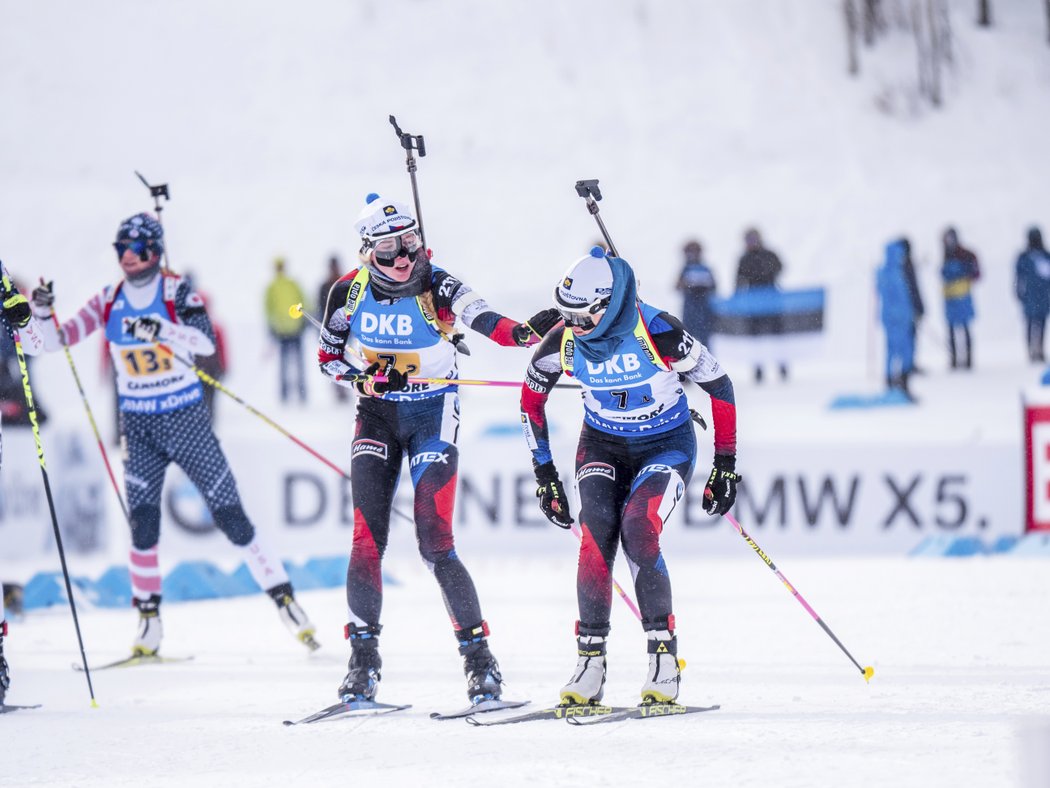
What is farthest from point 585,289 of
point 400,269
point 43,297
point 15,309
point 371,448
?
point 43,297

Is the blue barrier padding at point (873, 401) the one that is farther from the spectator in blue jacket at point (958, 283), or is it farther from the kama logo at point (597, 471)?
the kama logo at point (597, 471)

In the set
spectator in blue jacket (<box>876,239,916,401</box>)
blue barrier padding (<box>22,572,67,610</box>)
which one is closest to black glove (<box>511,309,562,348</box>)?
blue barrier padding (<box>22,572,67,610</box>)

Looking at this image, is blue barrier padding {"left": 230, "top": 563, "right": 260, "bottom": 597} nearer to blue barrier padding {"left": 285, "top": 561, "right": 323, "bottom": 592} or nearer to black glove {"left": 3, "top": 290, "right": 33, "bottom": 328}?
blue barrier padding {"left": 285, "top": 561, "right": 323, "bottom": 592}

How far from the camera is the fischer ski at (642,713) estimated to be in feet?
17.1

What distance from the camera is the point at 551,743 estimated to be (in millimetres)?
4902

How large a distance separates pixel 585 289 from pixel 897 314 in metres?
10.7

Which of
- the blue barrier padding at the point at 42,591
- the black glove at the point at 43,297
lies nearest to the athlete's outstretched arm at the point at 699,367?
the black glove at the point at 43,297

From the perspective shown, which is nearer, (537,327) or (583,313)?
(583,313)

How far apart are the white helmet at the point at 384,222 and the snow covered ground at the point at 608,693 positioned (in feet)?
6.34

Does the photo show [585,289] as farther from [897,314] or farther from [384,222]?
[897,314]

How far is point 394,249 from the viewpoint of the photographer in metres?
5.80

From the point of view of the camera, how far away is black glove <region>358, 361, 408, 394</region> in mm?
5855

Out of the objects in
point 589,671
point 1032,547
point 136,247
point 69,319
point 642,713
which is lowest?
point 1032,547

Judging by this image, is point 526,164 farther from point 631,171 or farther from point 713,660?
point 713,660
